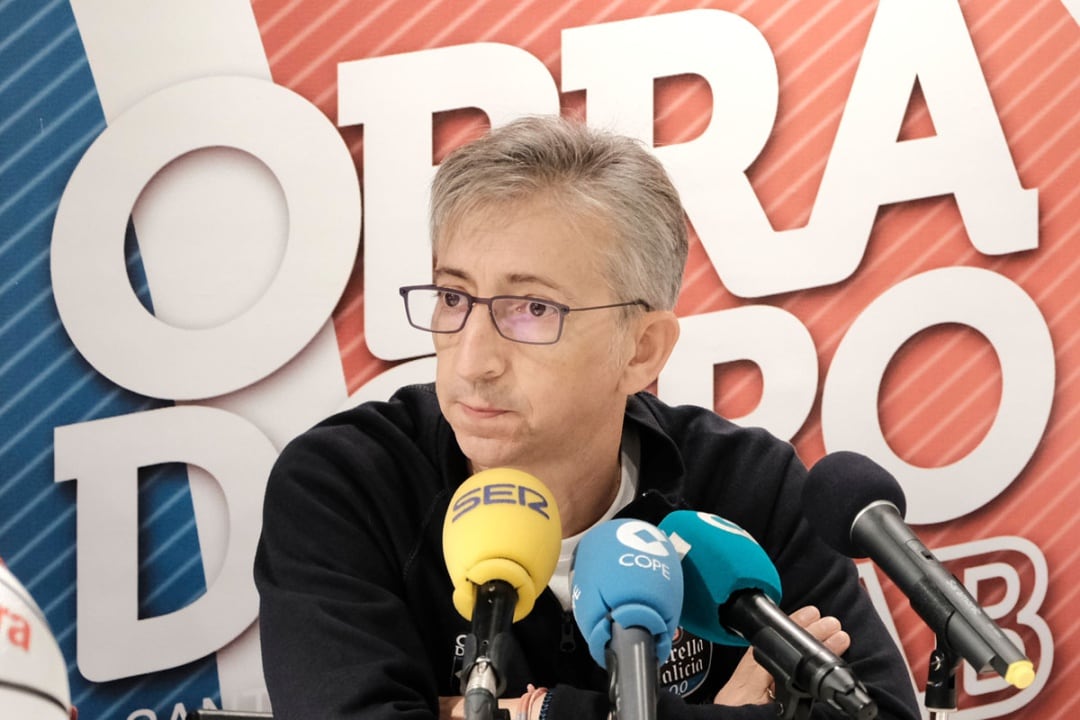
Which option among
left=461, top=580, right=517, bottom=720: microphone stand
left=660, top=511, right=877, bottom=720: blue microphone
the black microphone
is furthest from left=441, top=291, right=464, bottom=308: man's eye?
left=461, top=580, right=517, bottom=720: microphone stand

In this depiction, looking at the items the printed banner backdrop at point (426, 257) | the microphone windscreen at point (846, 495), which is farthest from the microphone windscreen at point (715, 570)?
the printed banner backdrop at point (426, 257)

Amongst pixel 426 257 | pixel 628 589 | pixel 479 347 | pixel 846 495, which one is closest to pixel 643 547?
pixel 628 589

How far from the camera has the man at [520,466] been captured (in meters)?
2.07

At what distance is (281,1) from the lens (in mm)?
3053

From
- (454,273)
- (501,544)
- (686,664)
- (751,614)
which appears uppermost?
(454,273)

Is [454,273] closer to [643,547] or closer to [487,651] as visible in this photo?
[643,547]

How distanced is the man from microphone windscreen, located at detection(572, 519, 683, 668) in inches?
20.9

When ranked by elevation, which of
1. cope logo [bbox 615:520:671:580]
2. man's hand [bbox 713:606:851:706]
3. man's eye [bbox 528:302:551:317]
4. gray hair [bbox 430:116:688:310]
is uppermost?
gray hair [bbox 430:116:688:310]

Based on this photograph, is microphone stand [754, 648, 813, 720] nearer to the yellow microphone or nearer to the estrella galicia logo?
the yellow microphone

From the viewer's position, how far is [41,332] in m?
2.97

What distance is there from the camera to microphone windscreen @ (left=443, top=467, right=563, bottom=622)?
4.83 feet

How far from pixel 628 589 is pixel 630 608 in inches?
1.1

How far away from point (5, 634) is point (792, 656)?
80 centimetres

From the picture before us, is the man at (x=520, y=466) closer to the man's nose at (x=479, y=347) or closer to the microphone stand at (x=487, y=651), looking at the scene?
the man's nose at (x=479, y=347)
